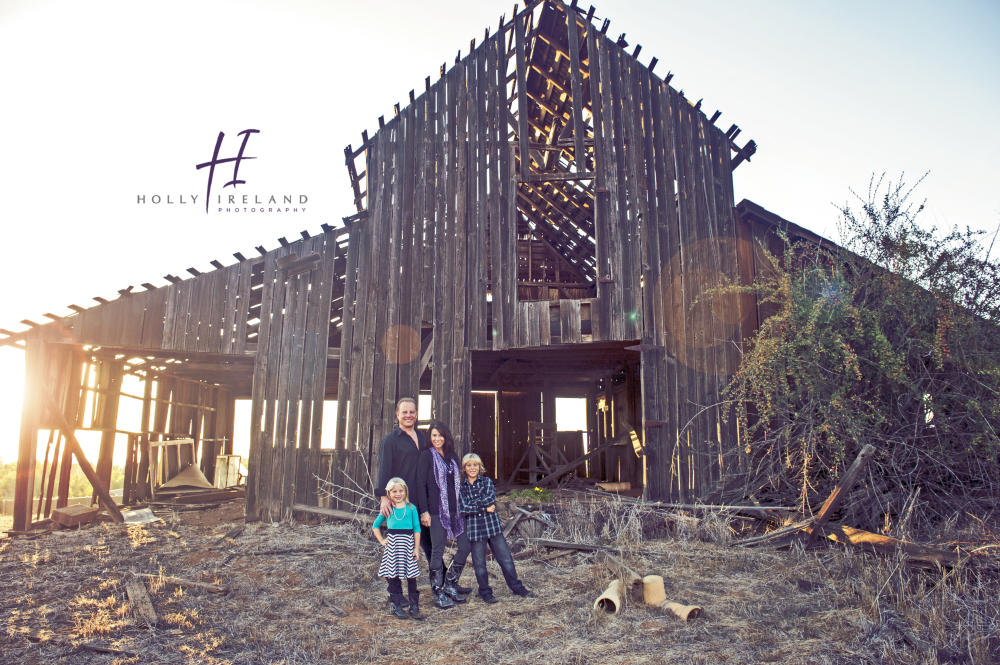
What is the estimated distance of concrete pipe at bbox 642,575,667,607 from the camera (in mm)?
5273

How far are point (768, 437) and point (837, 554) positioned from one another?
277cm

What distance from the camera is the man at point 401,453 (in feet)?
17.7

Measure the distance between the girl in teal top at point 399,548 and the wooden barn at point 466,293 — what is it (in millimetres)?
4397

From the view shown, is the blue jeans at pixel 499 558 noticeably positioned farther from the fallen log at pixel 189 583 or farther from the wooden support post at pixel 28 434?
the wooden support post at pixel 28 434

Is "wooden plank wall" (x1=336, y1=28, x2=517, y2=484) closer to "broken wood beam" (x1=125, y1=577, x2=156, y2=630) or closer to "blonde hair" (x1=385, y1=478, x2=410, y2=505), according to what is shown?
"broken wood beam" (x1=125, y1=577, x2=156, y2=630)

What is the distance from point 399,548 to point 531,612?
1.28 metres

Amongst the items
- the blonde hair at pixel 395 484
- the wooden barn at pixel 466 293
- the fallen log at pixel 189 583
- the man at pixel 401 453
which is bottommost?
the fallen log at pixel 189 583

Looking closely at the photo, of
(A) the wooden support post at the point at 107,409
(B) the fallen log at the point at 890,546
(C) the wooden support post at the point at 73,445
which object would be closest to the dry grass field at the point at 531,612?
(B) the fallen log at the point at 890,546

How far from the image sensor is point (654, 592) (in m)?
5.30

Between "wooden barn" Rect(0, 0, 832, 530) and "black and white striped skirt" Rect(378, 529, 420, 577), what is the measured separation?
443cm

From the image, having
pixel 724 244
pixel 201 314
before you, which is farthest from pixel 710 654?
pixel 201 314

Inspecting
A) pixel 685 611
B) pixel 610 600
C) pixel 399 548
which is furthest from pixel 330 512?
pixel 685 611

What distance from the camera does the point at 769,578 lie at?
608 cm

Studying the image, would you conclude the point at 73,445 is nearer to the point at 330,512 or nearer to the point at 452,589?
the point at 330,512
